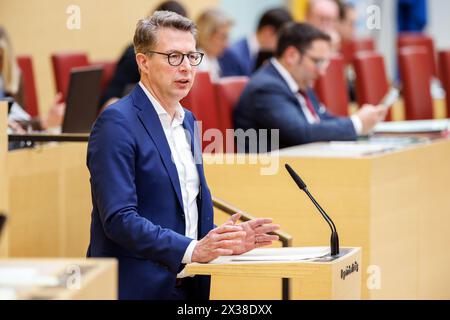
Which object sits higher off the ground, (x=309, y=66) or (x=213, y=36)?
(x=213, y=36)

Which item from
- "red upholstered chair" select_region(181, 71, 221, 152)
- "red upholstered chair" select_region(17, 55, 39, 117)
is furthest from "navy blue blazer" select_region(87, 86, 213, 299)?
"red upholstered chair" select_region(17, 55, 39, 117)

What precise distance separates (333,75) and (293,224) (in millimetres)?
2310

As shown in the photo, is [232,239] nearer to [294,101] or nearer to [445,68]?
[294,101]

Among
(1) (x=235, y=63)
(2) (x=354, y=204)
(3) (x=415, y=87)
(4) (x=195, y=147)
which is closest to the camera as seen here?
(4) (x=195, y=147)

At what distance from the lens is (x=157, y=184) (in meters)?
2.83

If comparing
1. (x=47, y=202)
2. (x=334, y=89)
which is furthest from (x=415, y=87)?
Result: (x=47, y=202)

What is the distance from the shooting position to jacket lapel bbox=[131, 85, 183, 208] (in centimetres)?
284

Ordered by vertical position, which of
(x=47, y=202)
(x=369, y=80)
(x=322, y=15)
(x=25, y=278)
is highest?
(x=322, y=15)

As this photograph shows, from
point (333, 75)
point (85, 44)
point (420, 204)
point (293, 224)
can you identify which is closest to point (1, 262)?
point (293, 224)

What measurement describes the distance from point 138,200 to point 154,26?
46 cm

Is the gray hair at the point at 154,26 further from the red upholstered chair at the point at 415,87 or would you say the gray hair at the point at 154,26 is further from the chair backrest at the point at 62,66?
the red upholstered chair at the point at 415,87

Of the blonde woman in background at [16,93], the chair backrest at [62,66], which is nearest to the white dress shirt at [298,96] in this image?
the blonde woman in background at [16,93]

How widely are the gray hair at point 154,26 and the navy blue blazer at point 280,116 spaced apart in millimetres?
1737

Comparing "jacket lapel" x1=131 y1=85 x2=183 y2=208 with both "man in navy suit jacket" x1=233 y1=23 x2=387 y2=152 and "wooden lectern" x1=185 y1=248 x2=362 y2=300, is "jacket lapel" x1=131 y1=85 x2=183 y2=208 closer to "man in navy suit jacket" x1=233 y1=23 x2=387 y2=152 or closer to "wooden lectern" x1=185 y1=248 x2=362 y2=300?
"wooden lectern" x1=185 y1=248 x2=362 y2=300
